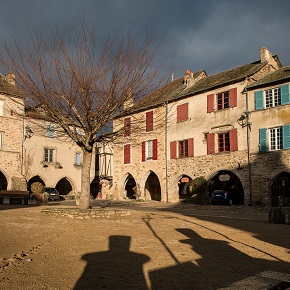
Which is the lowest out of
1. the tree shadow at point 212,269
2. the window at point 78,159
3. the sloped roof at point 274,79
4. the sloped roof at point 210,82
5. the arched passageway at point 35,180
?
the tree shadow at point 212,269

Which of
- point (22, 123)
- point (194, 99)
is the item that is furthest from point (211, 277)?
point (22, 123)

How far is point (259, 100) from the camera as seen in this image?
71.7ft

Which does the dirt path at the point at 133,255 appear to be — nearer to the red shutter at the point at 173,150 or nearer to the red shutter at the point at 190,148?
the red shutter at the point at 190,148

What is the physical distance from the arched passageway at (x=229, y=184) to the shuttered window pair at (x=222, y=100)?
4.40 m

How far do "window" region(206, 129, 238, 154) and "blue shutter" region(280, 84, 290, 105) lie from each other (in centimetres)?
355

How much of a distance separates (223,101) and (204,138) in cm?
287

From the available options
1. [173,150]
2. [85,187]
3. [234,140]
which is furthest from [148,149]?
[85,187]

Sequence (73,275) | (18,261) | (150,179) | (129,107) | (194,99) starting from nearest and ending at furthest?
(73,275), (18,261), (129,107), (194,99), (150,179)

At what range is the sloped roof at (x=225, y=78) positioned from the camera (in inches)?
921

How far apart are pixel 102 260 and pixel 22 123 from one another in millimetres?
27074

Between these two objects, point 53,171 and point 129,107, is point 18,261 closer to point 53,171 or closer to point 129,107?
point 129,107

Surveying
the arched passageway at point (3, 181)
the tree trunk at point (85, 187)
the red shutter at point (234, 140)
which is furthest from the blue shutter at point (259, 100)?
the arched passageway at point (3, 181)

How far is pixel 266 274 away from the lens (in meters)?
4.28

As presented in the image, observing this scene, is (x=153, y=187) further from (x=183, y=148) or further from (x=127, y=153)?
(x=183, y=148)
